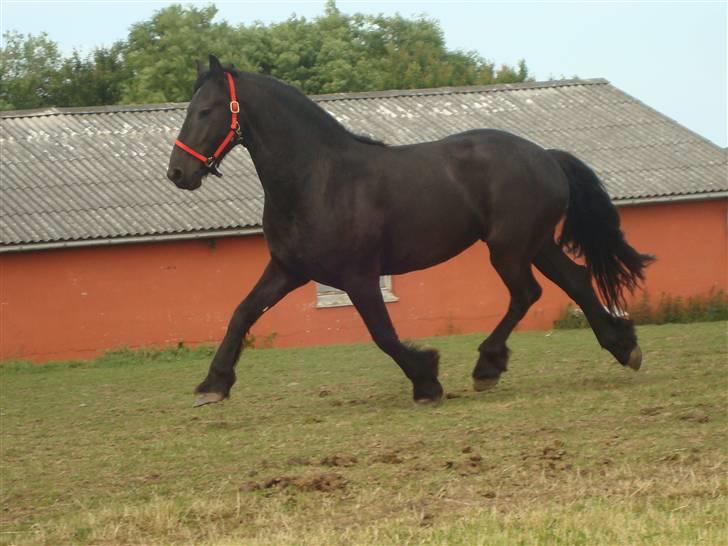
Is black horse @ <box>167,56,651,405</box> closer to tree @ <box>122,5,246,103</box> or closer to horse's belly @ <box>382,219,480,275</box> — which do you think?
horse's belly @ <box>382,219,480,275</box>

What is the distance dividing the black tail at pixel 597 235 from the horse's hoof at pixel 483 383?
1.23 meters

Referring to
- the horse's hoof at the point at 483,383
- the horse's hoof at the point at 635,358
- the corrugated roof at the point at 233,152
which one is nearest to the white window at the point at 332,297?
the corrugated roof at the point at 233,152

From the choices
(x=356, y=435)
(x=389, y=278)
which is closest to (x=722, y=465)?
(x=356, y=435)

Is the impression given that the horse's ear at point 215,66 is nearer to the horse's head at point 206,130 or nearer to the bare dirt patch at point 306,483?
the horse's head at point 206,130

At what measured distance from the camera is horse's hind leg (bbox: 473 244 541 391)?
10.3 meters

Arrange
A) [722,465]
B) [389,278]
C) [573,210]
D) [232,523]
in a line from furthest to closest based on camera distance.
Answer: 1. [389,278]
2. [573,210]
3. [722,465]
4. [232,523]

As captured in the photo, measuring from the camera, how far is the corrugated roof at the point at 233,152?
74.5ft

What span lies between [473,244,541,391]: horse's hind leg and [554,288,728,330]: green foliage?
496 inches

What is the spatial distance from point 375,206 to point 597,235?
87.0 inches

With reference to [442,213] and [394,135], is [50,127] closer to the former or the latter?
[394,135]

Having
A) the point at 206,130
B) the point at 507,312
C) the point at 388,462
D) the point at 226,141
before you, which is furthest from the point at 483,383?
the point at 206,130

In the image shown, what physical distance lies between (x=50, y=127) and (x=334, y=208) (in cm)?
1768

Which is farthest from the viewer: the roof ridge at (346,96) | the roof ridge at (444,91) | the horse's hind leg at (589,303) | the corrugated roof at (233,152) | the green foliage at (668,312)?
the roof ridge at (444,91)

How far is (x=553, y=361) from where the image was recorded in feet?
43.2
